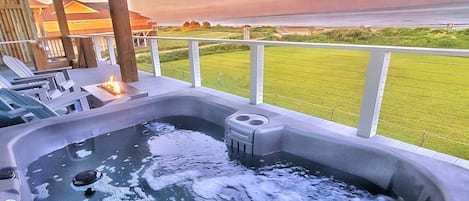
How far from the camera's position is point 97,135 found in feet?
7.66

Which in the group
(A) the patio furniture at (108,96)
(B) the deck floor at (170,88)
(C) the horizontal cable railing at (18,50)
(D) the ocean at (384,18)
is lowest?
(B) the deck floor at (170,88)

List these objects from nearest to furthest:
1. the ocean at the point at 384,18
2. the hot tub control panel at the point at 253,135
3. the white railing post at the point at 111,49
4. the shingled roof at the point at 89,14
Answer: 1. the hot tub control panel at the point at 253,135
2. the ocean at the point at 384,18
3. the white railing post at the point at 111,49
4. the shingled roof at the point at 89,14

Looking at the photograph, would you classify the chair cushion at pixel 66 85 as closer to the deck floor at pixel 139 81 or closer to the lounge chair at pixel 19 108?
the lounge chair at pixel 19 108

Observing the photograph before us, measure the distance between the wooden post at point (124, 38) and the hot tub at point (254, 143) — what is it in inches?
65.4

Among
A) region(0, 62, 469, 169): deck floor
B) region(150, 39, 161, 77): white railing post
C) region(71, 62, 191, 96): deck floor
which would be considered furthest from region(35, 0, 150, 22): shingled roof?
region(150, 39, 161, 77): white railing post

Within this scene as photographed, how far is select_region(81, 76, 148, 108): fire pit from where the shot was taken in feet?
9.02

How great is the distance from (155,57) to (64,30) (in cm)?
323

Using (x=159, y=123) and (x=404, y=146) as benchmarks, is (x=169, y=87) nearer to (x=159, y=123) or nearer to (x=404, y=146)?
(x=159, y=123)

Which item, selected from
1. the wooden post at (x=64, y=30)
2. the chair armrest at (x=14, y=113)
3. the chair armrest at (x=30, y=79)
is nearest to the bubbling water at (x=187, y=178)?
the chair armrest at (x=14, y=113)

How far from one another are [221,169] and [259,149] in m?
0.32

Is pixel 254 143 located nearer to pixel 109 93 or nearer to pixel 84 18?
pixel 109 93

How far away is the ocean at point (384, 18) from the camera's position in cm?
321

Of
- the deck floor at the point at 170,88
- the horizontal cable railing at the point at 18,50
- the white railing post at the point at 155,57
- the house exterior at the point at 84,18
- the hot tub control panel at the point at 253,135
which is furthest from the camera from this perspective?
the house exterior at the point at 84,18

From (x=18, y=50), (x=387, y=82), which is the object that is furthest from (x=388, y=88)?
(x=18, y=50)
